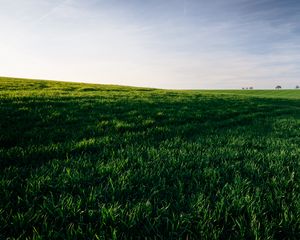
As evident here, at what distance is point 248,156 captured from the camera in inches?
185

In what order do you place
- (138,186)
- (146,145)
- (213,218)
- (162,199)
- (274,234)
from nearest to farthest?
(274,234) → (213,218) → (162,199) → (138,186) → (146,145)

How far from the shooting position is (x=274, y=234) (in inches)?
87.2

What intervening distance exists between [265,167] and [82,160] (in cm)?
324

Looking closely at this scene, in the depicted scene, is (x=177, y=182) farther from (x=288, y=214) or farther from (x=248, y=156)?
(x=248, y=156)

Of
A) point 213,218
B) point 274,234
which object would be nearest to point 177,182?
point 213,218

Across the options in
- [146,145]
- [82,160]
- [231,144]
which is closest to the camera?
[82,160]

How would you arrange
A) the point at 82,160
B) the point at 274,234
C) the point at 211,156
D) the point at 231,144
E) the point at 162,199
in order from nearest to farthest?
Result: 1. the point at 274,234
2. the point at 162,199
3. the point at 82,160
4. the point at 211,156
5. the point at 231,144

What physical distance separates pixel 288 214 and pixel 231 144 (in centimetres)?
320

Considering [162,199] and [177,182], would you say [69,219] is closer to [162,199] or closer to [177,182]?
[162,199]

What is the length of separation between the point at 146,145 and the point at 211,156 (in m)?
1.50

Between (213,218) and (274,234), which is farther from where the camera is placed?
(213,218)

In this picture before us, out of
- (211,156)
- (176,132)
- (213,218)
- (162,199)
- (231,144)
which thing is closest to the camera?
(213,218)

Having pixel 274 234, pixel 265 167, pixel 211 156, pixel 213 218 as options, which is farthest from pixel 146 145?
pixel 274 234

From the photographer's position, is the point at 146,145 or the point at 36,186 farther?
the point at 146,145
